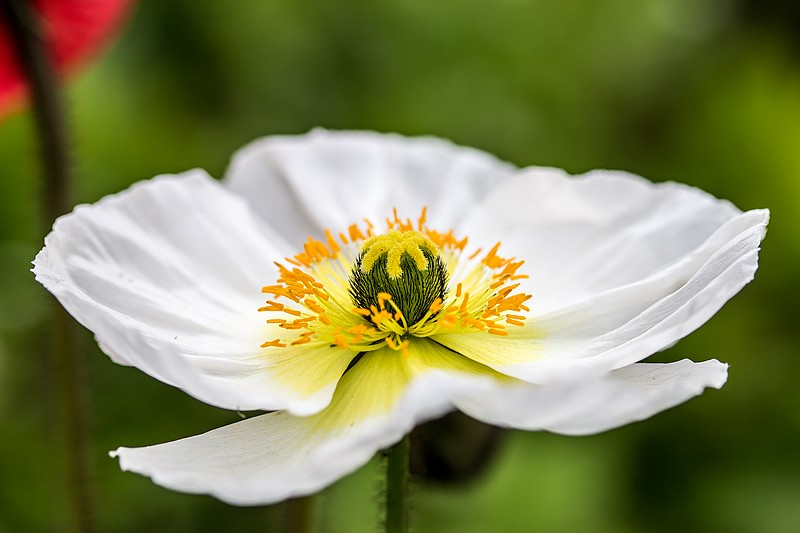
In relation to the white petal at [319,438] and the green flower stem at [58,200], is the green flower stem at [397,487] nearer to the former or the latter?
the white petal at [319,438]

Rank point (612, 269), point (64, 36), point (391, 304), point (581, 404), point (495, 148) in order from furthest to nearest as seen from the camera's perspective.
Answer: point (495, 148) < point (64, 36) < point (612, 269) < point (391, 304) < point (581, 404)

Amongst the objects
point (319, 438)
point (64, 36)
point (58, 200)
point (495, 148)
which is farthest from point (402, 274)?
point (495, 148)

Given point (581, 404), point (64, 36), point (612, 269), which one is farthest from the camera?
point (64, 36)

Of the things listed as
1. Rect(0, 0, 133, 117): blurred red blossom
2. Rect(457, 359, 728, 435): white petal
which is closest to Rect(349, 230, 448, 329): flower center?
Rect(457, 359, 728, 435): white petal

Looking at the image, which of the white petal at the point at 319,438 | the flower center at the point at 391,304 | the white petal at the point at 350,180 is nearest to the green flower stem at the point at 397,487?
the white petal at the point at 319,438

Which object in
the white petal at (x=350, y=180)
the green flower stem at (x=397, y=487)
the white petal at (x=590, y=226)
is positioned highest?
the white petal at (x=350, y=180)

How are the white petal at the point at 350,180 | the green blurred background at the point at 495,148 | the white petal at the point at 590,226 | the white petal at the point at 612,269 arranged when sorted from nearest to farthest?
1. the white petal at the point at 612,269
2. the white petal at the point at 590,226
3. the white petal at the point at 350,180
4. the green blurred background at the point at 495,148

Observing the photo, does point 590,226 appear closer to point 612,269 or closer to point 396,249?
point 612,269
